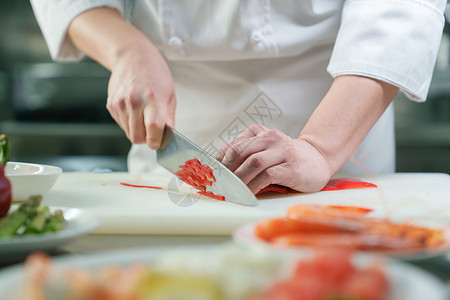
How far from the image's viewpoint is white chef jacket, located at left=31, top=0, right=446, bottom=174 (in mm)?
1282

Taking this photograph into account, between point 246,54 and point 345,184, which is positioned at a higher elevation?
point 246,54

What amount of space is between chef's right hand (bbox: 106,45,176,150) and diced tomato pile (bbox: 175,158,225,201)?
0.29 feet

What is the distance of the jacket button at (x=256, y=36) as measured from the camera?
1.27 metres

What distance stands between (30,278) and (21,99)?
2703 millimetres

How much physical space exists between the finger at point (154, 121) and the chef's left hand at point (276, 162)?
14 centimetres

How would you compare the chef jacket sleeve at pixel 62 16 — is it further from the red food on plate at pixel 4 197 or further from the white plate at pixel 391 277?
the white plate at pixel 391 277

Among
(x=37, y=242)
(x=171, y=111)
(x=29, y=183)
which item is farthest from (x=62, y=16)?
(x=37, y=242)

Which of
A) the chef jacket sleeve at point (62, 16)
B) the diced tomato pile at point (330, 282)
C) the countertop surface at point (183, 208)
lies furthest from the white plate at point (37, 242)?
the chef jacket sleeve at point (62, 16)

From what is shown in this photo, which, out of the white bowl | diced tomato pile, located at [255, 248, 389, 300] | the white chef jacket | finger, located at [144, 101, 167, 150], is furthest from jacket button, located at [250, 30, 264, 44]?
diced tomato pile, located at [255, 248, 389, 300]

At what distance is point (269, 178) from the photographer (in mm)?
964

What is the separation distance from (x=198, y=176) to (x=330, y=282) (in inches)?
26.6

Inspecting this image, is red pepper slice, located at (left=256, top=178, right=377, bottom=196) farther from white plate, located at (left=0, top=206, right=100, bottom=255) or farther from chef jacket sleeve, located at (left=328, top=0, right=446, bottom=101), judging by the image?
white plate, located at (left=0, top=206, right=100, bottom=255)

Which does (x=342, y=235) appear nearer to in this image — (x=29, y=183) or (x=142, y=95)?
(x=29, y=183)

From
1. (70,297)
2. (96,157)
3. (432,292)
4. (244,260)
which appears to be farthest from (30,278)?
(96,157)
